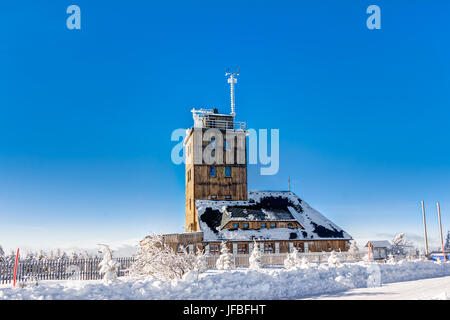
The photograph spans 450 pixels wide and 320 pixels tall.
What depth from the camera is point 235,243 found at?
1443 inches

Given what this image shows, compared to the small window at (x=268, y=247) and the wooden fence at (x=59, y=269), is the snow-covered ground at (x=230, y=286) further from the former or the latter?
the small window at (x=268, y=247)

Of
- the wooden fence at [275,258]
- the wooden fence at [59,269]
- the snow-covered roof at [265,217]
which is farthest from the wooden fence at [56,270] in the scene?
the snow-covered roof at [265,217]

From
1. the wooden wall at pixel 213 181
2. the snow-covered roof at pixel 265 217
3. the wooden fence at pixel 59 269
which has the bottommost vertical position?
the wooden fence at pixel 59 269

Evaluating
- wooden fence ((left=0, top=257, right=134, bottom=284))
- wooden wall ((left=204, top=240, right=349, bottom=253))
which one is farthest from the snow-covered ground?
wooden wall ((left=204, top=240, right=349, bottom=253))

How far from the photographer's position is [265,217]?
39719 millimetres

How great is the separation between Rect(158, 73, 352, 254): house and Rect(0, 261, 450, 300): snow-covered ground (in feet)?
67.1

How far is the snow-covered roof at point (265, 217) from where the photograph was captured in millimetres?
37750

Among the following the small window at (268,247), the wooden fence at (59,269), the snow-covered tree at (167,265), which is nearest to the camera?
the snow-covered tree at (167,265)

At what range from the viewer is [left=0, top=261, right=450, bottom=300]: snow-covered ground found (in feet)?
36.4

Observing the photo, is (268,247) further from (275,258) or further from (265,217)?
(275,258)

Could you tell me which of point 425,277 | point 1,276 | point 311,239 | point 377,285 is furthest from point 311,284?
point 311,239

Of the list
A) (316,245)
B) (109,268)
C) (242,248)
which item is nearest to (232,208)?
(242,248)
